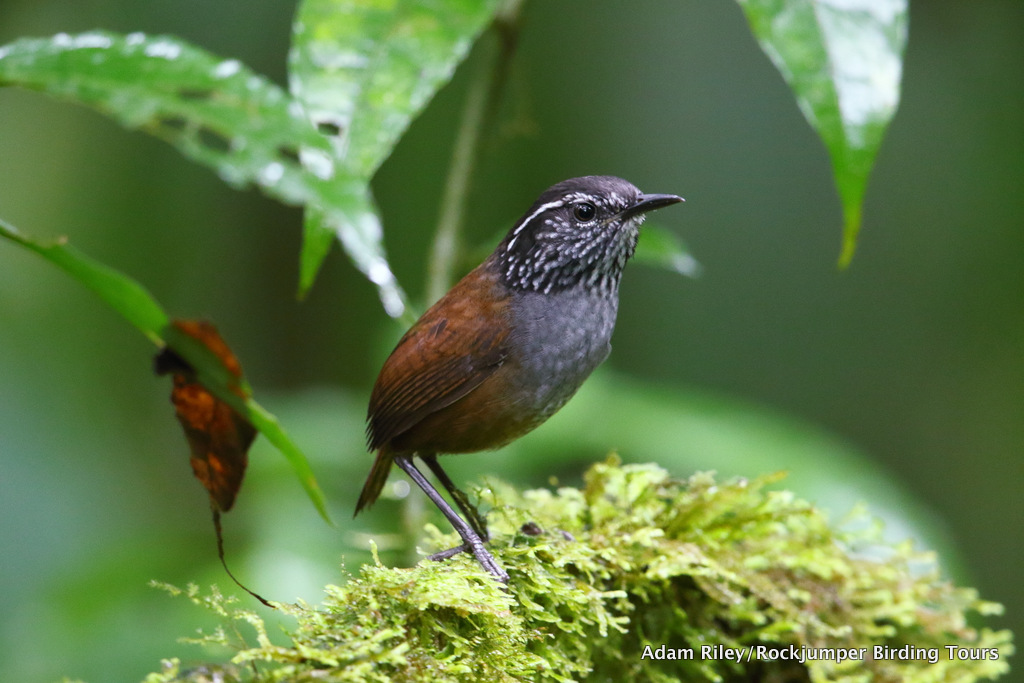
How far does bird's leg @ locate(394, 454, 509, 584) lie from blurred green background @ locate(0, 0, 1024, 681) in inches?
178

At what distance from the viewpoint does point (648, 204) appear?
2.78 meters

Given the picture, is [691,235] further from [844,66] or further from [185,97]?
[185,97]

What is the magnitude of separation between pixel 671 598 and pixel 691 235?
19.3 ft

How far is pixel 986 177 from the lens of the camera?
7844 millimetres

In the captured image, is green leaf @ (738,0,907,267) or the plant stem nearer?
green leaf @ (738,0,907,267)

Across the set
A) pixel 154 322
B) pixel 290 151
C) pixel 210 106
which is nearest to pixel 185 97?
pixel 210 106

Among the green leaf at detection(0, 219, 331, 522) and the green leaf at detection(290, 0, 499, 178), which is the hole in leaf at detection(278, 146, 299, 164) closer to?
the green leaf at detection(290, 0, 499, 178)

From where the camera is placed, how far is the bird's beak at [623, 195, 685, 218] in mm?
2740

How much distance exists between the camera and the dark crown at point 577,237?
2.82 metres

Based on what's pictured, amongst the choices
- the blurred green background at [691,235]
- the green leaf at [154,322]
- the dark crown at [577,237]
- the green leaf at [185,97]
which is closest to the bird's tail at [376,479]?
the dark crown at [577,237]

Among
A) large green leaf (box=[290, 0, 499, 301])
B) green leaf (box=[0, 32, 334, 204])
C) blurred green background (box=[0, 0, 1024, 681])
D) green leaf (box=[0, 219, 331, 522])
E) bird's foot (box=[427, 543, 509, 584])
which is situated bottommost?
bird's foot (box=[427, 543, 509, 584])

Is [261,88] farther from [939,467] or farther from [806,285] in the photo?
[939,467]

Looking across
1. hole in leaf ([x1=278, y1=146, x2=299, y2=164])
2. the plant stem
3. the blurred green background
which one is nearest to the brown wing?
hole in leaf ([x1=278, y1=146, x2=299, y2=164])

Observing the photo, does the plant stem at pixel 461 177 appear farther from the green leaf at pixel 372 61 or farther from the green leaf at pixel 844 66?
the green leaf at pixel 844 66
